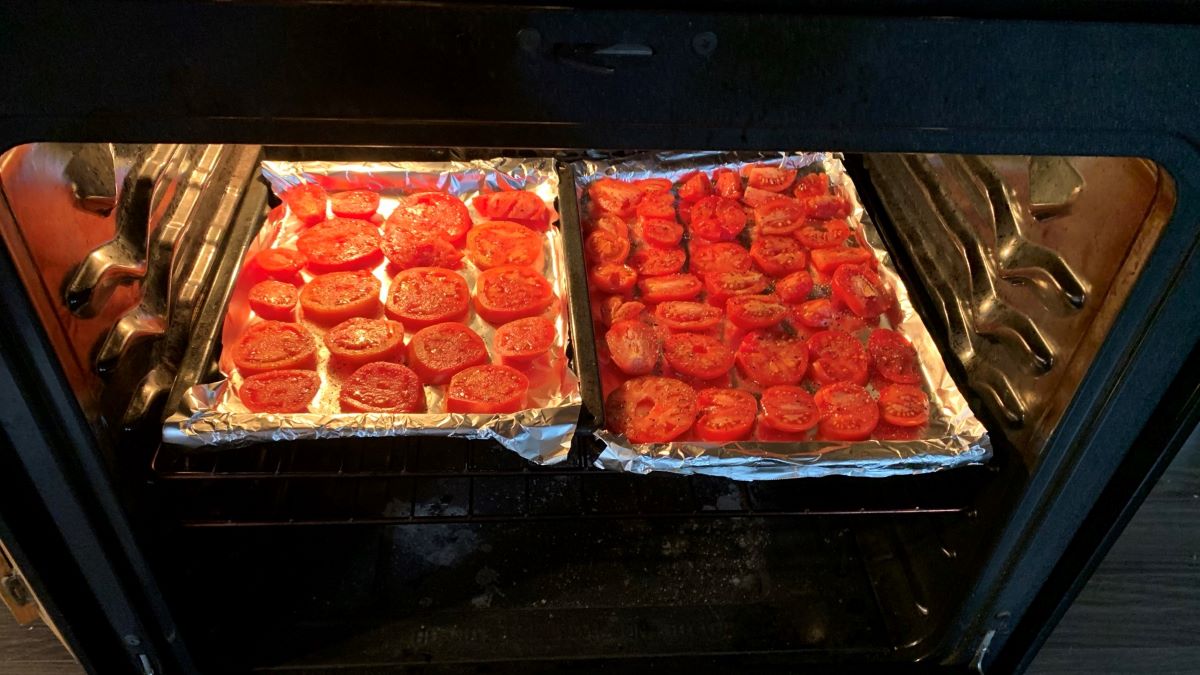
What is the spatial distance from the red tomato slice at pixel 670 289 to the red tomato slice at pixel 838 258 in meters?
0.26

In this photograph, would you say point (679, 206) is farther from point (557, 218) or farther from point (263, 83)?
point (263, 83)

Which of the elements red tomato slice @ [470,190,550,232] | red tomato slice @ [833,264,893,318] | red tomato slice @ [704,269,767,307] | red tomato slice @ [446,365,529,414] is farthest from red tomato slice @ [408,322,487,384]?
red tomato slice @ [833,264,893,318]

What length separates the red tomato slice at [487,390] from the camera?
1.48m

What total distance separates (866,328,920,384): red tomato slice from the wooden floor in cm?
74

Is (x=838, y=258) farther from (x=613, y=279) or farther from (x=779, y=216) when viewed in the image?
(x=613, y=279)

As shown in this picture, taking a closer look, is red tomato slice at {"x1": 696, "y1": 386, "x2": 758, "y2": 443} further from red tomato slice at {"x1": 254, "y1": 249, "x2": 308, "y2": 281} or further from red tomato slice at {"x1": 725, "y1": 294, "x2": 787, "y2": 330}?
red tomato slice at {"x1": 254, "y1": 249, "x2": 308, "y2": 281}

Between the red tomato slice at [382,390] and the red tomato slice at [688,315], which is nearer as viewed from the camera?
the red tomato slice at [382,390]

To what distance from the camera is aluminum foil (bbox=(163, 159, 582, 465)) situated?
139cm

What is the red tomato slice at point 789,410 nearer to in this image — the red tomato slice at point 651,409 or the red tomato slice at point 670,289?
the red tomato slice at point 651,409

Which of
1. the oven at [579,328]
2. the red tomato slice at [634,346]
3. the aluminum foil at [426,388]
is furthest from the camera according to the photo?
the red tomato slice at [634,346]

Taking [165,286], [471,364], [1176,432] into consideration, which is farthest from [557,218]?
[1176,432]

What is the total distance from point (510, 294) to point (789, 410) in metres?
0.56

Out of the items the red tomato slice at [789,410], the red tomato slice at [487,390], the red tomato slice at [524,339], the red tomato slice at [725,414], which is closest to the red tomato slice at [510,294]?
the red tomato slice at [524,339]

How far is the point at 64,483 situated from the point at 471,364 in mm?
650
